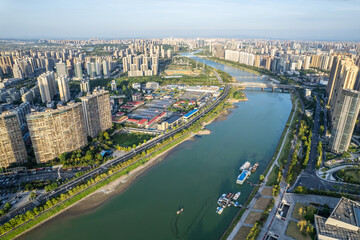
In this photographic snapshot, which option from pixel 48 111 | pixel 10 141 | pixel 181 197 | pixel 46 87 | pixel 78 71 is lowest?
pixel 181 197

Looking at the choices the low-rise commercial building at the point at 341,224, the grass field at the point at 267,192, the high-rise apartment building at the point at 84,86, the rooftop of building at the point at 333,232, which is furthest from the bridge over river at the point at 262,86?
the rooftop of building at the point at 333,232

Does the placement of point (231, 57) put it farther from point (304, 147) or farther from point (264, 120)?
point (304, 147)

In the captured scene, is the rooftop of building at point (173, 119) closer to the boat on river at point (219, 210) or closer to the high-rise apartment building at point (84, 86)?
the boat on river at point (219, 210)

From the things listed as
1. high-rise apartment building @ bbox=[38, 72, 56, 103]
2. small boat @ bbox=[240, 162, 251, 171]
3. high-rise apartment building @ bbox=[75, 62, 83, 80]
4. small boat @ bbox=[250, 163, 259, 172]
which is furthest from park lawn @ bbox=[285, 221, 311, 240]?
high-rise apartment building @ bbox=[75, 62, 83, 80]

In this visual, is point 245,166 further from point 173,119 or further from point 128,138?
point 128,138

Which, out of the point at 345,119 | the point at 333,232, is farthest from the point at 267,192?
the point at 345,119
